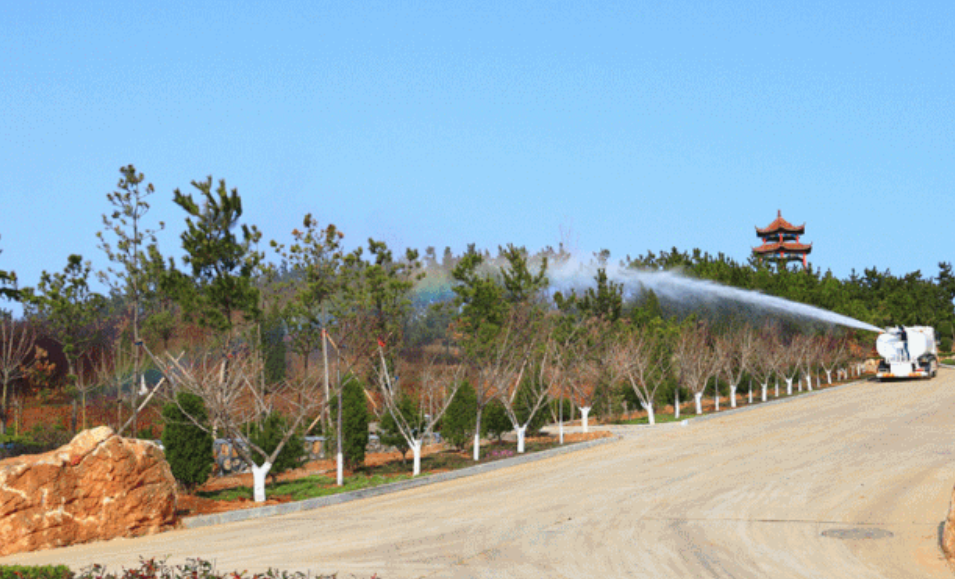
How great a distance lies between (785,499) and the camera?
57.1 feet

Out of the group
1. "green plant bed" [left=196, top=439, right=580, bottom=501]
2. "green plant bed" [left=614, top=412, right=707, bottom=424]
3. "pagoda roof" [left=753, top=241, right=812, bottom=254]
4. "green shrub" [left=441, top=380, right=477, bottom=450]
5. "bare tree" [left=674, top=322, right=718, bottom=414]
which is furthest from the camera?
"pagoda roof" [left=753, top=241, right=812, bottom=254]

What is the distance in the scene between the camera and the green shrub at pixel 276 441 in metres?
22.8

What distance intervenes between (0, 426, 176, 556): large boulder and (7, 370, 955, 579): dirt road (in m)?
0.50

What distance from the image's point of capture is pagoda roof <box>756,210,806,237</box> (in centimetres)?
11281

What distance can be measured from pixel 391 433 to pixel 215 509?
31.8 ft

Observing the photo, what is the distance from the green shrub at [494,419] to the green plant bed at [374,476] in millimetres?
581

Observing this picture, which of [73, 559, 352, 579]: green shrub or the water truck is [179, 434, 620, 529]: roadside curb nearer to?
[73, 559, 352, 579]: green shrub

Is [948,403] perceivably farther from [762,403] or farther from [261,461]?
[261,461]

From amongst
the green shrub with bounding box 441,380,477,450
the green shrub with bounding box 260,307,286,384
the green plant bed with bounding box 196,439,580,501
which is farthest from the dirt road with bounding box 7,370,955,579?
the green shrub with bounding box 260,307,286,384

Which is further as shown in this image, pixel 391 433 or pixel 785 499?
pixel 391 433

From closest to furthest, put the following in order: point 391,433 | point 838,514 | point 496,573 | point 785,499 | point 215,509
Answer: point 496,573, point 838,514, point 785,499, point 215,509, point 391,433

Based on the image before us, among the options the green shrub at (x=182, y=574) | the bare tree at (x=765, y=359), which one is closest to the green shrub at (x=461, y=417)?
the green shrub at (x=182, y=574)

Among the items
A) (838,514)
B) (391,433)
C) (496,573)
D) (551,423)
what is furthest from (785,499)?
(551,423)

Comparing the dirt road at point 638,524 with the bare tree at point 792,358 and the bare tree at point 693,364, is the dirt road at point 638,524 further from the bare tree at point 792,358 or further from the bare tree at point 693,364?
the bare tree at point 792,358
